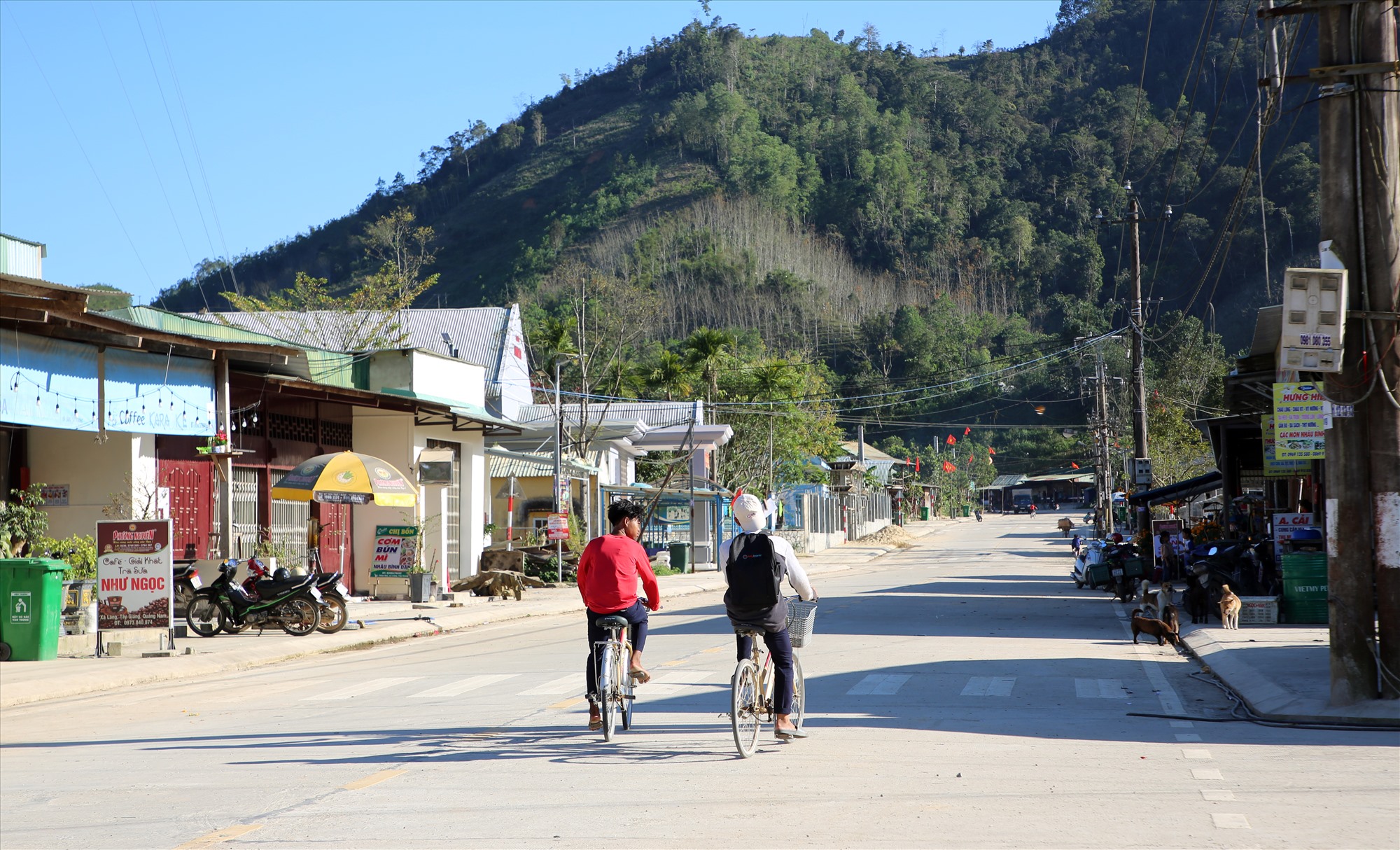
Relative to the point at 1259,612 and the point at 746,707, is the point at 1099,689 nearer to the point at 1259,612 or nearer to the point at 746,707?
the point at 746,707

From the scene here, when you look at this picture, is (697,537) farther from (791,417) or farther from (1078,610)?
(1078,610)

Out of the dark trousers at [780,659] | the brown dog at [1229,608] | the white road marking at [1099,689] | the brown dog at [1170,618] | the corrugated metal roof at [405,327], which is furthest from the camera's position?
the corrugated metal roof at [405,327]

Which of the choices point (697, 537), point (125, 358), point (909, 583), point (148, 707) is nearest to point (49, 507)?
point (125, 358)

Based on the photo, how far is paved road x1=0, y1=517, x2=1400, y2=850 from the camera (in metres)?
7.17

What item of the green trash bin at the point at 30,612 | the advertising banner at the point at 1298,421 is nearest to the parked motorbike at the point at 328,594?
the green trash bin at the point at 30,612

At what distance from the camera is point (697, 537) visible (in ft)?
175

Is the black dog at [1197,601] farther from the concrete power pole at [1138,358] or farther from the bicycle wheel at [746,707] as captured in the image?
the bicycle wheel at [746,707]

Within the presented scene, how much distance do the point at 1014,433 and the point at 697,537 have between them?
98068 mm

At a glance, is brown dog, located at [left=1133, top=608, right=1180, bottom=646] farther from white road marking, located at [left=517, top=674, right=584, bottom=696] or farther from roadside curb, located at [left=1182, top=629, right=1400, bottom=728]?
white road marking, located at [left=517, top=674, right=584, bottom=696]

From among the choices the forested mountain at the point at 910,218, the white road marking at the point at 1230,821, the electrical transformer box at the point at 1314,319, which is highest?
the forested mountain at the point at 910,218

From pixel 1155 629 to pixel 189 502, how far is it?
1594 cm

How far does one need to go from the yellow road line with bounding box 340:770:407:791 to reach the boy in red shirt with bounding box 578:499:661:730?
1704 millimetres

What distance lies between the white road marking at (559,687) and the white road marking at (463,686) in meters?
0.69

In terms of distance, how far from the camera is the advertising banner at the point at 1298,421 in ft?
63.6
